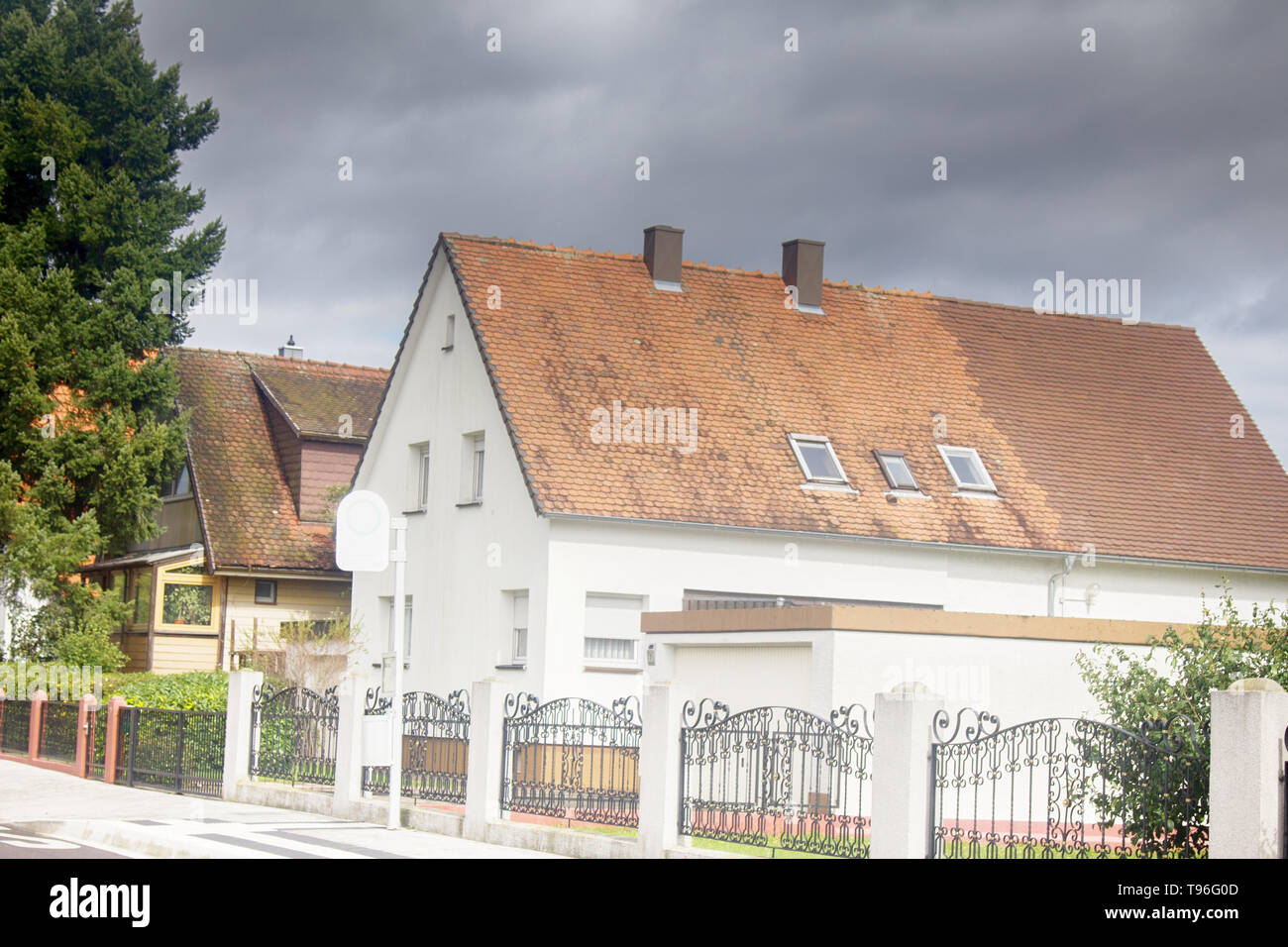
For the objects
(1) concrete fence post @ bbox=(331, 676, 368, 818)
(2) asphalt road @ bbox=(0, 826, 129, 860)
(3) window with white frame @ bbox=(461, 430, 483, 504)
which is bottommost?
(2) asphalt road @ bbox=(0, 826, 129, 860)

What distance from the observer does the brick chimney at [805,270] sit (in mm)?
Answer: 33562

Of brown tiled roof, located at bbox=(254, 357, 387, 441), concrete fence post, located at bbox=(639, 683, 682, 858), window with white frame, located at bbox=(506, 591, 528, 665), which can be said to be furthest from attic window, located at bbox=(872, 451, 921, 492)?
concrete fence post, located at bbox=(639, 683, 682, 858)

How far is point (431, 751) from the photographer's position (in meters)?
19.1

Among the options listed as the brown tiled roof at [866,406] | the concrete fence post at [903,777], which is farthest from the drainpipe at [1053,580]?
the concrete fence post at [903,777]

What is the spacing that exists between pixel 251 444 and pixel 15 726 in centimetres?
1118

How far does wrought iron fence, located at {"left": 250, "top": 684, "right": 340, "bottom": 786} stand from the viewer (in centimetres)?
2067

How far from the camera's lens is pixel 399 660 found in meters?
18.6

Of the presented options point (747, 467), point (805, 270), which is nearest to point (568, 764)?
point (747, 467)

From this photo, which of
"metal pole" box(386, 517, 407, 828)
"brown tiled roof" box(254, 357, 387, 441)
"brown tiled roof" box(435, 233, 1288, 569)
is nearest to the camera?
"metal pole" box(386, 517, 407, 828)

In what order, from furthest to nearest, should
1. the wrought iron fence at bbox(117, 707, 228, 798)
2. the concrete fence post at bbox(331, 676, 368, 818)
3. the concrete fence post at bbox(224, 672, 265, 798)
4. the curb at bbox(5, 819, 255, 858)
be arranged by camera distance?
the wrought iron fence at bbox(117, 707, 228, 798) → the concrete fence post at bbox(224, 672, 265, 798) → the concrete fence post at bbox(331, 676, 368, 818) → the curb at bbox(5, 819, 255, 858)

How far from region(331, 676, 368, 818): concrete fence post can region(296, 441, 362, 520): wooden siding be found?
18.0 metres

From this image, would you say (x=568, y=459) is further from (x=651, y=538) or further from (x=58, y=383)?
(x=58, y=383)

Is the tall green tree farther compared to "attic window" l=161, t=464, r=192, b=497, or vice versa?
"attic window" l=161, t=464, r=192, b=497

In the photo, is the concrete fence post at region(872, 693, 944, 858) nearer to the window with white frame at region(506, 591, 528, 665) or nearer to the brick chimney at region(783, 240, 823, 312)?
the window with white frame at region(506, 591, 528, 665)
